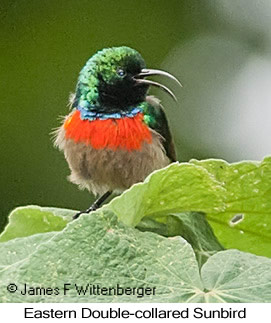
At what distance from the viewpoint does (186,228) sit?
0.97m

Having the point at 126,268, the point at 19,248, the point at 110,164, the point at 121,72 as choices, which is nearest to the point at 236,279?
the point at 126,268

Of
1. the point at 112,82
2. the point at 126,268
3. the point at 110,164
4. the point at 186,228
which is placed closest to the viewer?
the point at 126,268

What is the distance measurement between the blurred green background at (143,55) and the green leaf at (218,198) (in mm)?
2696

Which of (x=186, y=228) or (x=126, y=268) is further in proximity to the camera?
(x=186, y=228)

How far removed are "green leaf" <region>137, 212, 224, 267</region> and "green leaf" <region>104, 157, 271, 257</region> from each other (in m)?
0.01

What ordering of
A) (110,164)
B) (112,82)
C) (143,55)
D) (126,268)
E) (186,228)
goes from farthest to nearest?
(143,55), (112,82), (110,164), (186,228), (126,268)

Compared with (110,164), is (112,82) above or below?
above

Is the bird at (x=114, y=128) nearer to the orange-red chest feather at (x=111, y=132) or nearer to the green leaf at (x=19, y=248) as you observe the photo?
the orange-red chest feather at (x=111, y=132)

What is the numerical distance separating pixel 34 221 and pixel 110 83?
5.30ft

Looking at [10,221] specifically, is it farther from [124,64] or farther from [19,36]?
[19,36]

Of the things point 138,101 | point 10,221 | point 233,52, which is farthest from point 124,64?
point 233,52

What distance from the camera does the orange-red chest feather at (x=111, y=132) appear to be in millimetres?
2545

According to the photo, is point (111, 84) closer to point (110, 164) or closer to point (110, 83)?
point (110, 83)
